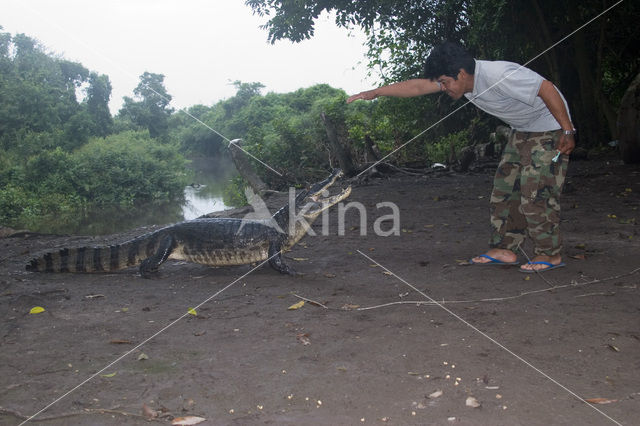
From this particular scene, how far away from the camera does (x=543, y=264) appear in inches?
173

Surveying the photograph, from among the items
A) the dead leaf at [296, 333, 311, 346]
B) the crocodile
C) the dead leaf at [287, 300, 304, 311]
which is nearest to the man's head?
the crocodile

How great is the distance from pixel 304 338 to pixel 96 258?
3261mm

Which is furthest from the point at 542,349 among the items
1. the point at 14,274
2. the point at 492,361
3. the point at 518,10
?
the point at 518,10

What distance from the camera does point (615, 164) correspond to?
10.3 meters

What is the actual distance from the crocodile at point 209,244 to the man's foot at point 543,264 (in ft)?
6.19

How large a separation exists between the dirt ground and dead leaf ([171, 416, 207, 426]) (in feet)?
0.15

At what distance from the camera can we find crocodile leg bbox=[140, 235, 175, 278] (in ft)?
17.4

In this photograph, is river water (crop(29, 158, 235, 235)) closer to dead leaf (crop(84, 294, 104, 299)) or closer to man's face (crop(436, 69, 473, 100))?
dead leaf (crop(84, 294, 104, 299))

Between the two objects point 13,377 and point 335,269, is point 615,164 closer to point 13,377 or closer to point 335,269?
point 335,269

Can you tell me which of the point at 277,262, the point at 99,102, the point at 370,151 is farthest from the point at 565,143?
the point at 99,102

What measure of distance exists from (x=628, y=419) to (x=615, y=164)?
9608 millimetres

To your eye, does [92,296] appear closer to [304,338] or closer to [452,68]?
[304,338]

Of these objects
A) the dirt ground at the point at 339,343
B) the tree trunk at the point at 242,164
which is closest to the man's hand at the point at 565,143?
the dirt ground at the point at 339,343

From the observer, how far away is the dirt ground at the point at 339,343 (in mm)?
2434
